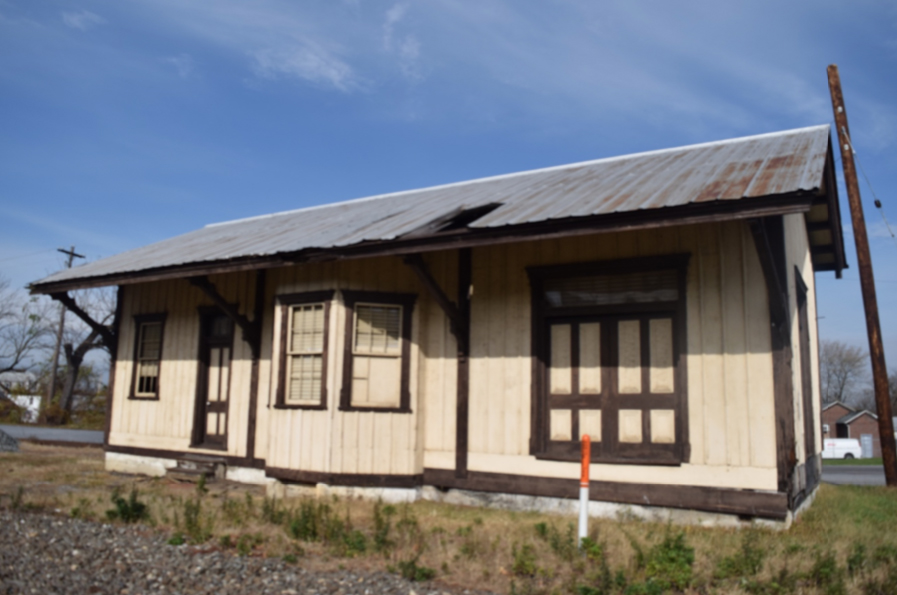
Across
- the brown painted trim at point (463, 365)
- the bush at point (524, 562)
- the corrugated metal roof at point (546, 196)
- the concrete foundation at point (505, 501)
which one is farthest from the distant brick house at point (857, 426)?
the bush at point (524, 562)

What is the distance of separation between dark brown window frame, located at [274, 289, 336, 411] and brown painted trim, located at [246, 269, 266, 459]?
109 centimetres

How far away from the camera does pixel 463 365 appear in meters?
9.26

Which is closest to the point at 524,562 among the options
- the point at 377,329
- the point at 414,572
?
the point at 414,572

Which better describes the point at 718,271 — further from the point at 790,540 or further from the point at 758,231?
the point at 790,540

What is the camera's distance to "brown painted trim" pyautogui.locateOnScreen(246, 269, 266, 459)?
10961mm

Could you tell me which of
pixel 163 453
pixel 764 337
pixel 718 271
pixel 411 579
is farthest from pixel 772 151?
pixel 163 453

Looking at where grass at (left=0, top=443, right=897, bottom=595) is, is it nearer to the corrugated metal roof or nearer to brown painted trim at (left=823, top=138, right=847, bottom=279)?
the corrugated metal roof

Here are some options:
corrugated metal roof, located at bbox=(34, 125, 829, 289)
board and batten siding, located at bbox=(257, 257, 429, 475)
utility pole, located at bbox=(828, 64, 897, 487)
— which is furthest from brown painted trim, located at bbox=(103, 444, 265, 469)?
utility pole, located at bbox=(828, 64, 897, 487)

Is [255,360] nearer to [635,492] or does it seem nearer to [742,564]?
[635,492]

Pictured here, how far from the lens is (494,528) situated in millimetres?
7102

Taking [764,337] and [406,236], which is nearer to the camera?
[764,337]

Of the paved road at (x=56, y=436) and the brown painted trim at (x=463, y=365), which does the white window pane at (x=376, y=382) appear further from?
the paved road at (x=56, y=436)

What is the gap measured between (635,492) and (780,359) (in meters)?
2.04

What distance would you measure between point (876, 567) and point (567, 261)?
173 inches
